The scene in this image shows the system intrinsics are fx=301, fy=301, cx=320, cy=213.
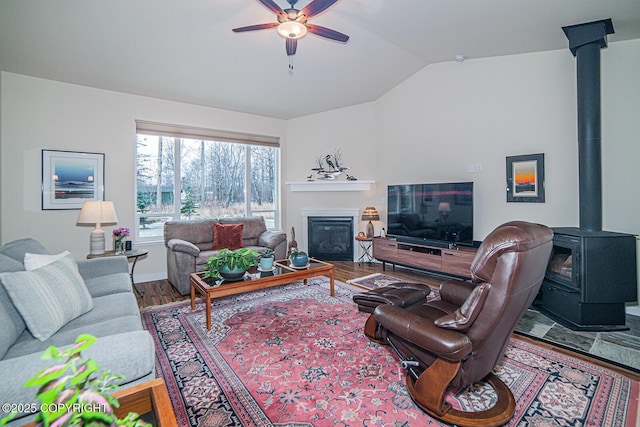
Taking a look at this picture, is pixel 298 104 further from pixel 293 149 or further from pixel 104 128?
pixel 104 128

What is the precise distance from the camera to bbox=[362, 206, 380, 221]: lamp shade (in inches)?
210

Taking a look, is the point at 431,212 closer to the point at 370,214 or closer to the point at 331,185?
the point at 370,214

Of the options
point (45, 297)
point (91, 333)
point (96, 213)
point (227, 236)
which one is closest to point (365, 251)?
point (227, 236)

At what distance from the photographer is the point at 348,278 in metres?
4.61

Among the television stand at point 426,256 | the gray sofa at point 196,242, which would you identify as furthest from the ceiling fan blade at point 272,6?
the television stand at point 426,256

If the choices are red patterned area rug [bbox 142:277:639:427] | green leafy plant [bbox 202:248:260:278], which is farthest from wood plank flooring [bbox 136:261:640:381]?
green leafy plant [bbox 202:248:260:278]

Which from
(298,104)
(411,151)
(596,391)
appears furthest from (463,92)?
(596,391)

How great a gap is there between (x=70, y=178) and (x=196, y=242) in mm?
1815

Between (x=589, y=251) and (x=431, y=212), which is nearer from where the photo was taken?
(x=589, y=251)

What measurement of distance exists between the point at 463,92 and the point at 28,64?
558cm

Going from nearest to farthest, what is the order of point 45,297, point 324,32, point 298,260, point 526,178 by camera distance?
point 45,297, point 324,32, point 298,260, point 526,178

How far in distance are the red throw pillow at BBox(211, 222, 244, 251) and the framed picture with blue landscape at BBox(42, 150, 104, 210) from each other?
5.40 feet

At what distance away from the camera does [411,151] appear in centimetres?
508

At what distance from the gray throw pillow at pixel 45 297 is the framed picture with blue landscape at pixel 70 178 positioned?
102 inches
